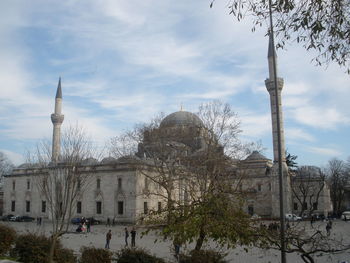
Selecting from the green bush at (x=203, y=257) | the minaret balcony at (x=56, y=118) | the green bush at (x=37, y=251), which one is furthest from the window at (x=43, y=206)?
the green bush at (x=203, y=257)

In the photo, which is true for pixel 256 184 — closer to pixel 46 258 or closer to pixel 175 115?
pixel 175 115

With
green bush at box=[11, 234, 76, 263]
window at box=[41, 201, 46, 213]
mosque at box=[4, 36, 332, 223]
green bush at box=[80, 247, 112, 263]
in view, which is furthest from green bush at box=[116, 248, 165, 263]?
window at box=[41, 201, 46, 213]

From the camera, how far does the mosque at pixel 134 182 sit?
32406 millimetres

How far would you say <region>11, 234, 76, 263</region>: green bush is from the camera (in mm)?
11040

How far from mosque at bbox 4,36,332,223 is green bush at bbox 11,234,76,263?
18657 millimetres

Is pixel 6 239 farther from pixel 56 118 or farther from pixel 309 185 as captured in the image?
pixel 309 185

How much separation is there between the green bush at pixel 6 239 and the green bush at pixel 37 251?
2.07 m

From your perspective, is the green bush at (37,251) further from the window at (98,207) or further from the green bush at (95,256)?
the window at (98,207)

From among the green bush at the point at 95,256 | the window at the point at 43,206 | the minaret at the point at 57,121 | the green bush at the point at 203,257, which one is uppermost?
the minaret at the point at 57,121

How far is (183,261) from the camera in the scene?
9.32 meters

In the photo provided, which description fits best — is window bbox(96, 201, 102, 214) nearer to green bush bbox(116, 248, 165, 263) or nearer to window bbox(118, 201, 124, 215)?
window bbox(118, 201, 124, 215)

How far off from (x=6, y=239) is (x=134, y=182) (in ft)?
85.6

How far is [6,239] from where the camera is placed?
13.5 meters

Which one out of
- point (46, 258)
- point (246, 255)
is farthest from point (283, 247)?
point (246, 255)
